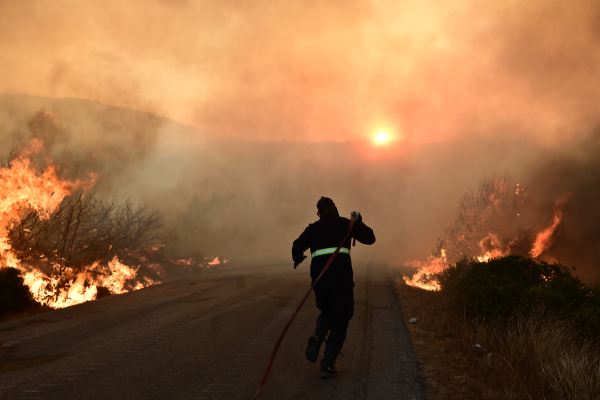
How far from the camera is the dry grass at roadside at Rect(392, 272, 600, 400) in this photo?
14.6 feet

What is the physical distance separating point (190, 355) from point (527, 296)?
6.59 m

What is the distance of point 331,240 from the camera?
16.2ft

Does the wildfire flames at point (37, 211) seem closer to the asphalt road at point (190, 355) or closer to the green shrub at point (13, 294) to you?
the green shrub at point (13, 294)

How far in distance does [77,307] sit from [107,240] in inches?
346

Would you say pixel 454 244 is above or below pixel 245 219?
below

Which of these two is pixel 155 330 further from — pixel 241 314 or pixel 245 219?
pixel 245 219

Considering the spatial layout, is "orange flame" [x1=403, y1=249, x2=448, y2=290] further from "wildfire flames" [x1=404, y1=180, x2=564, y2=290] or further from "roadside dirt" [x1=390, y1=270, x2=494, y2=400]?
"roadside dirt" [x1=390, y1=270, x2=494, y2=400]

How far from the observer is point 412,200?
7012cm

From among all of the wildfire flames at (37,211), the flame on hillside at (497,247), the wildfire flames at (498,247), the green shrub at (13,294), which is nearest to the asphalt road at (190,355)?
the green shrub at (13,294)

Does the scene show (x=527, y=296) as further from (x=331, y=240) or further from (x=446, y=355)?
(x=331, y=240)

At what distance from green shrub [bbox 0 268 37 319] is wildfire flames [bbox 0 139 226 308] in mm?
202

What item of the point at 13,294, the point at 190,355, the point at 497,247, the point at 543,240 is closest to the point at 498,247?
the point at 497,247

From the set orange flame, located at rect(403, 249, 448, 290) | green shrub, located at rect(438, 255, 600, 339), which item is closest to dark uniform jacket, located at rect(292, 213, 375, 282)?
green shrub, located at rect(438, 255, 600, 339)

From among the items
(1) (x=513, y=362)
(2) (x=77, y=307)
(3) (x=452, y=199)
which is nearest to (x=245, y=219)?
(3) (x=452, y=199)
